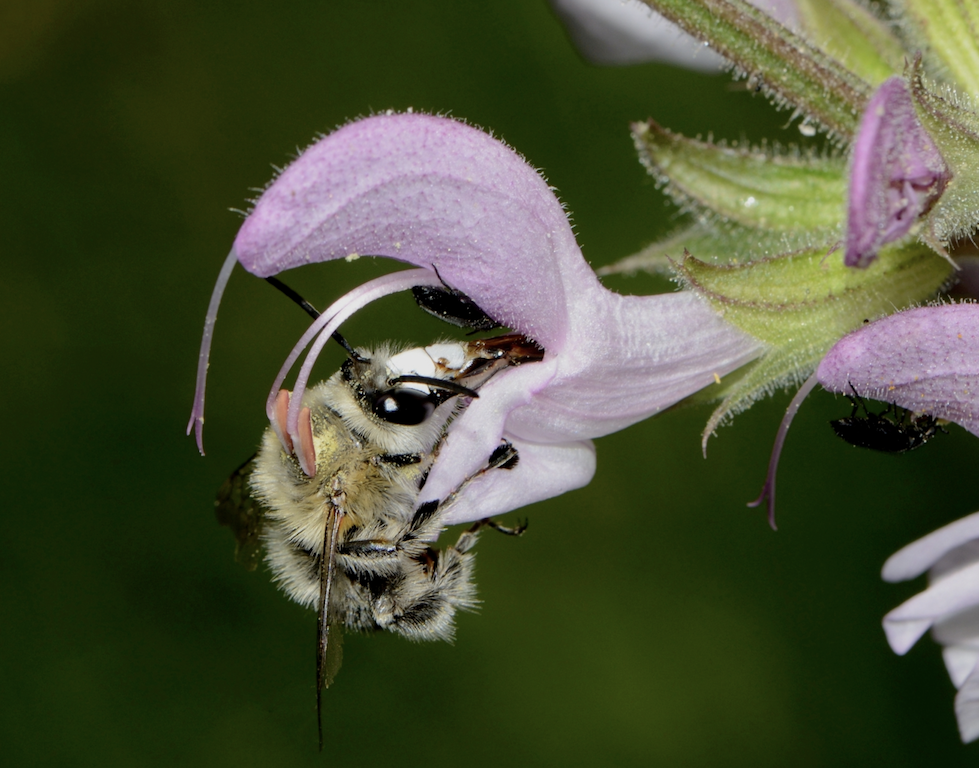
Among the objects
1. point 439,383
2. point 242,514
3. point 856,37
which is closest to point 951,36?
point 856,37

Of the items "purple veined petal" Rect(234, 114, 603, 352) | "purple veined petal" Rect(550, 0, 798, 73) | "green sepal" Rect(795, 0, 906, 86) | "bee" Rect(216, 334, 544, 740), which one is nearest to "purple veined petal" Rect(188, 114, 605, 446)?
"purple veined petal" Rect(234, 114, 603, 352)

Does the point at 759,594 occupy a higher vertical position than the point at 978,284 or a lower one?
lower

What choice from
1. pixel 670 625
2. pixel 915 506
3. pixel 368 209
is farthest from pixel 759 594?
pixel 368 209

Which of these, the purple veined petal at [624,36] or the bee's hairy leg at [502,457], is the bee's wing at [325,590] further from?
the purple veined petal at [624,36]

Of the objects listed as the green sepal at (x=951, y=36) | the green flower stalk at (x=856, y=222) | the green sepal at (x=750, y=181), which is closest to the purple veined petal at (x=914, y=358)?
the green flower stalk at (x=856, y=222)

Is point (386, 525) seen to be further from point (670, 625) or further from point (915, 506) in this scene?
point (915, 506)

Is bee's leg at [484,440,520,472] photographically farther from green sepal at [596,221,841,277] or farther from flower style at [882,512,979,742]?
flower style at [882,512,979,742]
